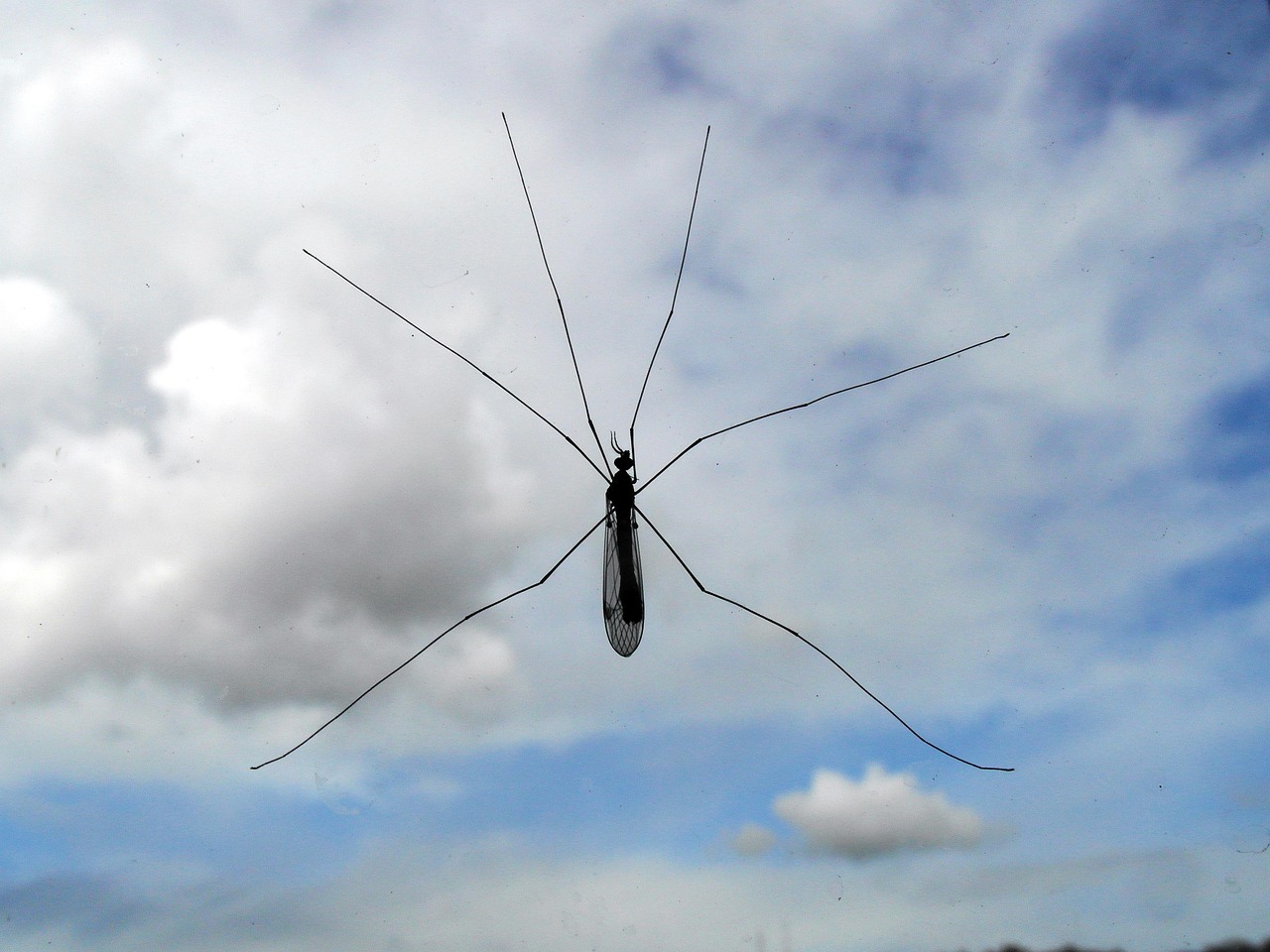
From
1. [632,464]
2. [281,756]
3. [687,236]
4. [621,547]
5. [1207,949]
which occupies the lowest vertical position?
[1207,949]

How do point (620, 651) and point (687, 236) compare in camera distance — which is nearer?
point (620, 651)

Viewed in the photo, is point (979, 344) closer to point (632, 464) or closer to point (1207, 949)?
point (632, 464)

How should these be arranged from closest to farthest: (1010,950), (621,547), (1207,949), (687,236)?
(1207,949) < (1010,950) < (621,547) < (687,236)

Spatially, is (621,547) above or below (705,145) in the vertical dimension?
below

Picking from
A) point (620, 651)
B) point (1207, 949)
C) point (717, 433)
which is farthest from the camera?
point (717, 433)

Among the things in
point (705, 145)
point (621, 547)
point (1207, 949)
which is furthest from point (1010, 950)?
point (705, 145)

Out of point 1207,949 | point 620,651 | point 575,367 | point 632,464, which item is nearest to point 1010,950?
point 1207,949
